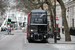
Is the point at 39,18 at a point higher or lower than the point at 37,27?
higher

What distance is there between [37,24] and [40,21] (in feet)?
1.61

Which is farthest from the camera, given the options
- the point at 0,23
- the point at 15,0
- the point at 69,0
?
the point at 0,23

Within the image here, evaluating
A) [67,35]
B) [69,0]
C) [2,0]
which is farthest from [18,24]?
[67,35]

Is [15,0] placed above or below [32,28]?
above

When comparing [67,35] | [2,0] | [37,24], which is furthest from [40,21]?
[2,0]

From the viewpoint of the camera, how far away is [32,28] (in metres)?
23.4

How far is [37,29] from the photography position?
920 inches

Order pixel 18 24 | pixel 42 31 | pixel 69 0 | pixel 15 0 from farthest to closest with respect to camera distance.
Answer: pixel 18 24 → pixel 69 0 → pixel 15 0 → pixel 42 31

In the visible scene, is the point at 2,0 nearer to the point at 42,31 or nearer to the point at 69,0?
the point at 42,31

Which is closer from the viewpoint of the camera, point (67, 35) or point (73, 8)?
point (67, 35)

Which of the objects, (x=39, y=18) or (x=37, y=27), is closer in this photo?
(x=37, y=27)

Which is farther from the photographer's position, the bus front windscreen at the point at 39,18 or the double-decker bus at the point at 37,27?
the bus front windscreen at the point at 39,18

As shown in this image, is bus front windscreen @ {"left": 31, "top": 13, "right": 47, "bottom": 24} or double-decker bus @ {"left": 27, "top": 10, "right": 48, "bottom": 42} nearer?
double-decker bus @ {"left": 27, "top": 10, "right": 48, "bottom": 42}

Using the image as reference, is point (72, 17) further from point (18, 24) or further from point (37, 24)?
point (18, 24)
